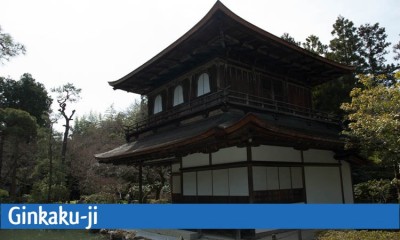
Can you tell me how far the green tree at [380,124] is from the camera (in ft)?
33.0

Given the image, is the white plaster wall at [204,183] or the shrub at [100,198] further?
the shrub at [100,198]

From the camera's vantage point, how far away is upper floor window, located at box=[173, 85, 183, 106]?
1577cm

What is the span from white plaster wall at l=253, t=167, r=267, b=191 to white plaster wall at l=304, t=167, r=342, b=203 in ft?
8.46

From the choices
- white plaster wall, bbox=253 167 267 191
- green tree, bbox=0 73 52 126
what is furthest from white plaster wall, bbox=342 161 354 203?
green tree, bbox=0 73 52 126

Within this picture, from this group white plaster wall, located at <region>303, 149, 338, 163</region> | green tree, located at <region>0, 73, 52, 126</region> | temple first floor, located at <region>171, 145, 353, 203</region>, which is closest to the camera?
temple first floor, located at <region>171, 145, 353, 203</region>

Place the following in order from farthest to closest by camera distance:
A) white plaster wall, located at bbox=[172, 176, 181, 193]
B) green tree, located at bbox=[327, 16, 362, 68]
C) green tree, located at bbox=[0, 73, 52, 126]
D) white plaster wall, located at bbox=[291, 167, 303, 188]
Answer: green tree, located at bbox=[0, 73, 52, 126], green tree, located at bbox=[327, 16, 362, 68], white plaster wall, located at bbox=[172, 176, 181, 193], white plaster wall, located at bbox=[291, 167, 303, 188]

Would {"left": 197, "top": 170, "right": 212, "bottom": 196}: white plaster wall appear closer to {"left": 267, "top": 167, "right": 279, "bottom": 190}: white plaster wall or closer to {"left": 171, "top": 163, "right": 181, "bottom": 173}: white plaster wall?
{"left": 267, "top": 167, "right": 279, "bottom": 190}: white plaster wall

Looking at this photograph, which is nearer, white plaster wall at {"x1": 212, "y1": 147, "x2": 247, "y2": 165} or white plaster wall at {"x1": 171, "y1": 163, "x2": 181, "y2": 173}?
white plaster wall at {"x1": 212, "y1": 147, "x2": 247, "y2": 165}

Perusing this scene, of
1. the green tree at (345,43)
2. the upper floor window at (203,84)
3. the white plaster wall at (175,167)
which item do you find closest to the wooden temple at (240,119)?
the upper floor window at (203,84)

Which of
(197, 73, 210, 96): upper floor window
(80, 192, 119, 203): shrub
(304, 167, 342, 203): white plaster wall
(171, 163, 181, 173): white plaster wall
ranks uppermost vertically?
(197, 73, 210, 96): upper floor window

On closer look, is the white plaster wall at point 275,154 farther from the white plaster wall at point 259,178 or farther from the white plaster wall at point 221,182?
the white plaster wall at point 221,182

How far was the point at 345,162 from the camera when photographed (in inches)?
608

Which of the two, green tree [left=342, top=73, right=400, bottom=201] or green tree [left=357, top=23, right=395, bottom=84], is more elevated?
green tree [left=357, top=23, right=395, bottom=84]

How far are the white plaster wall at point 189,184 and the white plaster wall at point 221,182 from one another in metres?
1.53
